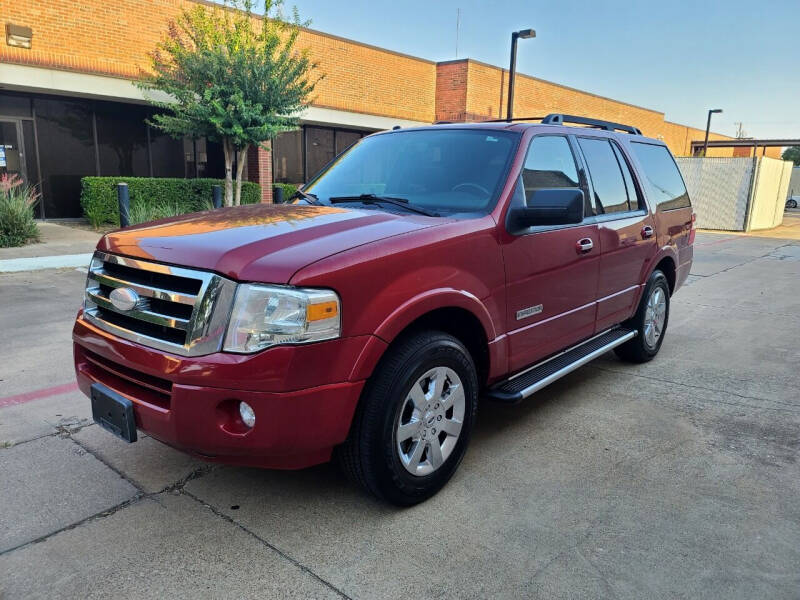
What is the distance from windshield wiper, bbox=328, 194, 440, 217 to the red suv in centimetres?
2

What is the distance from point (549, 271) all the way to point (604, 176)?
4.10 feet

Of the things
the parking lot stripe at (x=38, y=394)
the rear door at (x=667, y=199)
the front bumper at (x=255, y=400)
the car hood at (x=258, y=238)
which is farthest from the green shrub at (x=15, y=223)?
the rear door at (x=667, y=199)

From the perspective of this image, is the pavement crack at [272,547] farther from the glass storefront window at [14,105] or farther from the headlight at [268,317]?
the glass storefront window at [14,105]

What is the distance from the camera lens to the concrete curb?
9.60 metres

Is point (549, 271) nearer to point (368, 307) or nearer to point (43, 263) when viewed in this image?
point (368, 307)

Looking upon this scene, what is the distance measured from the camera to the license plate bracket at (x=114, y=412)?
8.98ft

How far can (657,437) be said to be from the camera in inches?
159

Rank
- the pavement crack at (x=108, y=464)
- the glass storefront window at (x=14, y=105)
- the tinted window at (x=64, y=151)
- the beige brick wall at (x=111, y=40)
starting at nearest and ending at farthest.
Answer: the pavement crack at (x=108, y=464) < the beige brick wall at (x=111, y=40) < the glass storefront window at (x=14, y=105) < the tinted window at (x=64, y=151)

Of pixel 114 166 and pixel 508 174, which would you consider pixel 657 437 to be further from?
pixel 114 166

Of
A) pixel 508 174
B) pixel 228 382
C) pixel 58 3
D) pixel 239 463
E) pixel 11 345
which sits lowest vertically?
pixel 11 345

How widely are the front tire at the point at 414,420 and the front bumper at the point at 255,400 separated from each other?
14cm

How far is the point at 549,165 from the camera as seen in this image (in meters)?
4.04

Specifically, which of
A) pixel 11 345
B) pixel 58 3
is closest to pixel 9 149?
pixel 58 3

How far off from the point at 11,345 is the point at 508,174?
486cm
